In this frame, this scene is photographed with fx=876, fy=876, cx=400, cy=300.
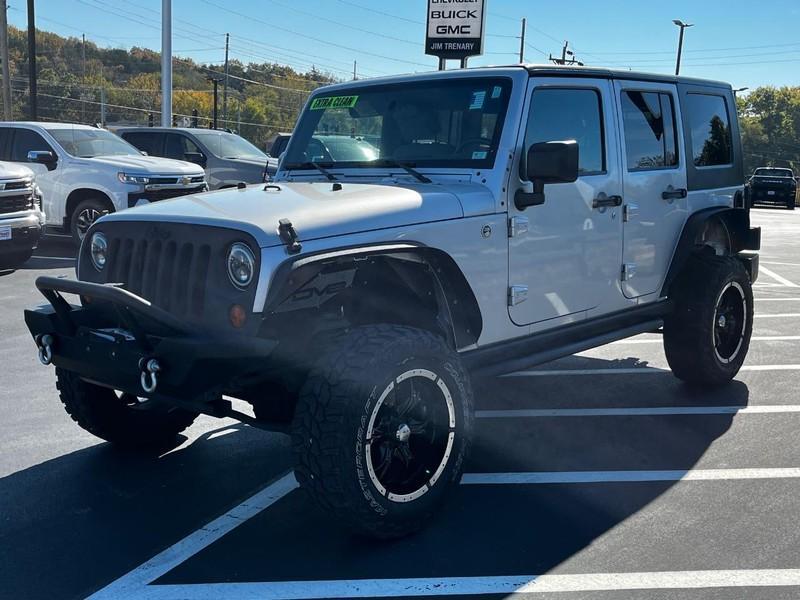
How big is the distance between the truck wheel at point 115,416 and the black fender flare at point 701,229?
10.7 feet

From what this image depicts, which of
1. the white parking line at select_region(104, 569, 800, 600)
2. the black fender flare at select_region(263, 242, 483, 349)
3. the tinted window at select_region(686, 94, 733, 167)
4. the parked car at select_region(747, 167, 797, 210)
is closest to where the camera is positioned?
the white parking line at select_region(104, 569, 800, 600)

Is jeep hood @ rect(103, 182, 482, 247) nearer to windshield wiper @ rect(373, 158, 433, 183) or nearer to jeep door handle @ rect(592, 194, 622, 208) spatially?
windshield wiper @ rect(373, 158, 433, 183)

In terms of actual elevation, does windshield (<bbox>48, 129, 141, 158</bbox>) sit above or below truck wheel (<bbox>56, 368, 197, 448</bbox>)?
above

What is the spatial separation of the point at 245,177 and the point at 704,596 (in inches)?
524

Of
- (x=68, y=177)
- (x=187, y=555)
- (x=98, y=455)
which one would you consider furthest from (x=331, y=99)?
(x=68, y=177)

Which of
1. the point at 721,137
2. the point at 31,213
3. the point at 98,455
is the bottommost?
the point at 98,455

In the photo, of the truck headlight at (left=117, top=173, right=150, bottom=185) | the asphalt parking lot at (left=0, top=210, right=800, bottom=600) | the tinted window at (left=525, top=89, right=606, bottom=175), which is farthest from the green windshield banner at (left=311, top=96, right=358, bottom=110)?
the truck headlight at (left=117, top=173, right=150, bottom=185)

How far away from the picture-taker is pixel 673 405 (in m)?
5.84

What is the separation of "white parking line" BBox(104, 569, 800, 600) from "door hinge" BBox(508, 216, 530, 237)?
1764 mm

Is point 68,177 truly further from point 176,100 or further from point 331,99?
point 176,100

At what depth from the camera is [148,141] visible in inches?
627

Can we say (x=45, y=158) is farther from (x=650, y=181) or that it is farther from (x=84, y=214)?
(x=650, y=181)

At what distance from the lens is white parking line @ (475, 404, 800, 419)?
5656 mm

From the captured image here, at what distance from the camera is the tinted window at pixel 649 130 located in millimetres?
5438
